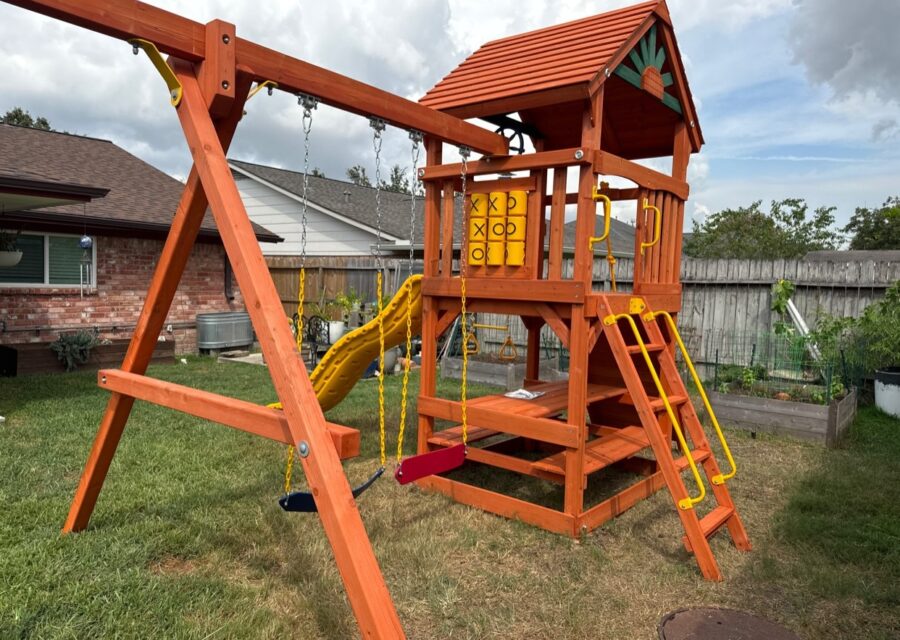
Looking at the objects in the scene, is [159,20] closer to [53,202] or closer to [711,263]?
[53,202]

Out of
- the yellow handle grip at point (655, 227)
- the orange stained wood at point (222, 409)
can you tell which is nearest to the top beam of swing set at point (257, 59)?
the orange stained wood at point (222, 409)

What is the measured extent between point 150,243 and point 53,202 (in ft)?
11.2

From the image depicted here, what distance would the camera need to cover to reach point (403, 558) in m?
3.63

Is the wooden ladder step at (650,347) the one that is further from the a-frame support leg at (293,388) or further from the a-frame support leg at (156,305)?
the a-frame support leg at (156,305)

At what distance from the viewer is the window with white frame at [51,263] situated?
32.7 ft

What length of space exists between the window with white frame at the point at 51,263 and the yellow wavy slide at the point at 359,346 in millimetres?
7115

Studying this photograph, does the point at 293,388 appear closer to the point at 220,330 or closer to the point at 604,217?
the point at 604,217

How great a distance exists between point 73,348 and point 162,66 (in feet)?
27.4

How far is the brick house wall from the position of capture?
9.90 m

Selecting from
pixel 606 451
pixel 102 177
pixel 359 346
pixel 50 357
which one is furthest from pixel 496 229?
pixel 102 177

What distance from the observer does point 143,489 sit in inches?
175

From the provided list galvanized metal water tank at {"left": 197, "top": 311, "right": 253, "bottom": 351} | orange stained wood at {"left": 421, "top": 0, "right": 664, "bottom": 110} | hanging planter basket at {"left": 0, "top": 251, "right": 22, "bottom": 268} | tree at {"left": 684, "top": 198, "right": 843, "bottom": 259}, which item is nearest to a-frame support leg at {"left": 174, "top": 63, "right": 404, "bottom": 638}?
orange stained wood at {"left": 421, "top": 0, "right": 664, "bottom": 110}

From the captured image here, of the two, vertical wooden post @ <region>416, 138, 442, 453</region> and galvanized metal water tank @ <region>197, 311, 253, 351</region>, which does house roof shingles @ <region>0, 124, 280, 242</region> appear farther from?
vertical wooden post @ <region>416, 138, 442, 453</region>

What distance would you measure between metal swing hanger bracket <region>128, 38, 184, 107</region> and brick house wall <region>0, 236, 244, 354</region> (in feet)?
29.3
